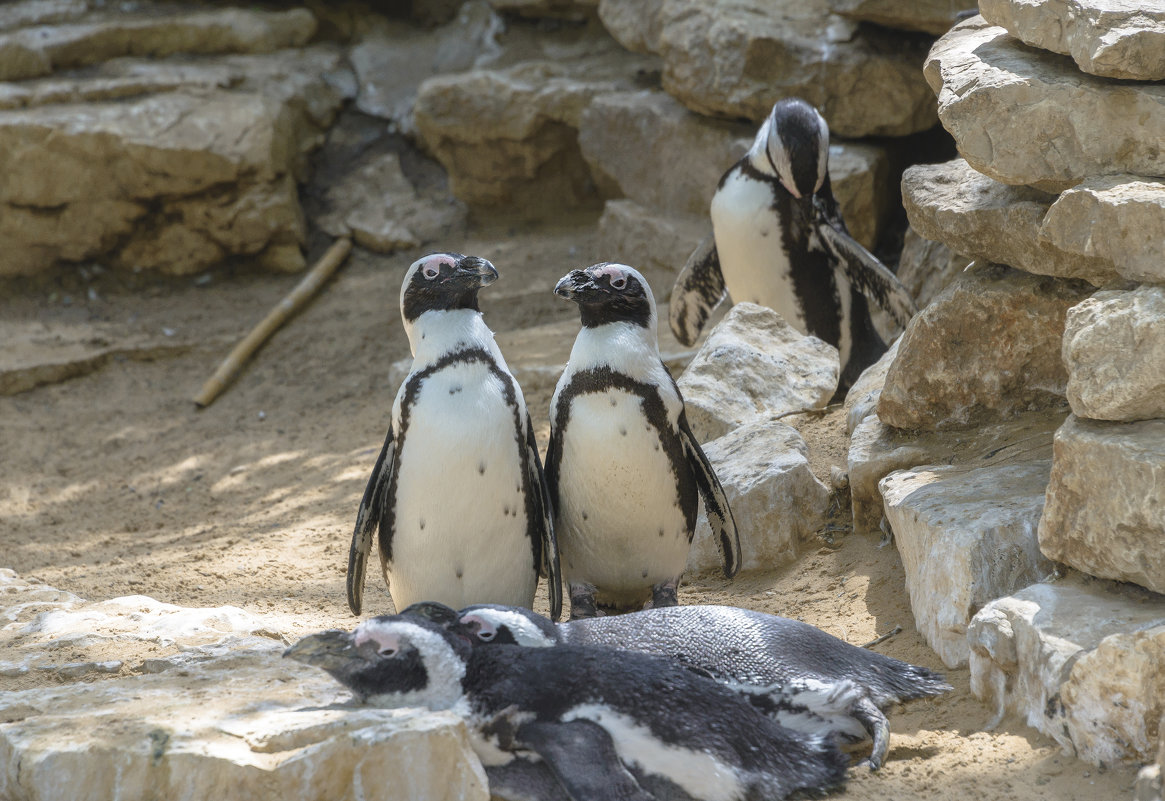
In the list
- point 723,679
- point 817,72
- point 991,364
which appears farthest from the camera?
point 817,72

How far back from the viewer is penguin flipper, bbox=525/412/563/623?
3789 millimetres

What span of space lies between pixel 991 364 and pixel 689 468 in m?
1.03

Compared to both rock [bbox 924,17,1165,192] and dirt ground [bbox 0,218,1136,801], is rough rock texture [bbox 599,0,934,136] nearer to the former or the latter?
dirt ground [bbox 0,218,1136,801]

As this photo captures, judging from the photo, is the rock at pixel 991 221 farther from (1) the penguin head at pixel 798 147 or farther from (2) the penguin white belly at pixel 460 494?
(1) the penguin head at pixel 798 147

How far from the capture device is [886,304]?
6078mm

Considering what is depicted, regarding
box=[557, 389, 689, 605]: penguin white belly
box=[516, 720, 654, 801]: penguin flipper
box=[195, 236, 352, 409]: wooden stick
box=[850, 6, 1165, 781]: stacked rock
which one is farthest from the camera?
box=[195, 236, 352, 409]: wooden stick

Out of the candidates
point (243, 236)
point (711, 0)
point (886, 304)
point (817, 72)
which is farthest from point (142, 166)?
point (886, 304)

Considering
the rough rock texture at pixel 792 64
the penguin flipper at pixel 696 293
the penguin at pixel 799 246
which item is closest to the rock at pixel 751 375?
the penguin at pixel 799 246

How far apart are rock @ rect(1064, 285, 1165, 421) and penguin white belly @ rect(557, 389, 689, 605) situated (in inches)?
53.3

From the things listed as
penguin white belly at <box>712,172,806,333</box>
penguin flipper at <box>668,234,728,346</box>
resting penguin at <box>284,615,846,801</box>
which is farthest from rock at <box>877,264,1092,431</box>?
penguin flipper at <box>668,234,728,346</box>

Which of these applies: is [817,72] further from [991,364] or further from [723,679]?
[723,679]

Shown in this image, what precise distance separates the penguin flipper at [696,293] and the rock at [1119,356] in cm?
429

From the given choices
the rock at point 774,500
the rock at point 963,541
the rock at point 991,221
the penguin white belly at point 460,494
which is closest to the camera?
the rock at point 963,541

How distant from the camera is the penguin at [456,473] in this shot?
11.9 feet
